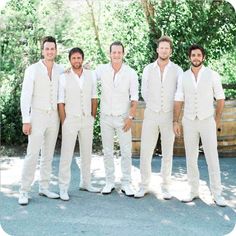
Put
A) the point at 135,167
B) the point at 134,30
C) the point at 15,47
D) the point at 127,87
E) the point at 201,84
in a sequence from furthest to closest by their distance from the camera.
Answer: the point at 15,47
the point at 134,30
the point at 135,167
the point at 127,87
the point at 201,84

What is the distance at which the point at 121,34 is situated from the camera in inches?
349

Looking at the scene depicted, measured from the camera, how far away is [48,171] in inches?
218

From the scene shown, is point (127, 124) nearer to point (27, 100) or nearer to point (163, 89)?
point (163, 89)

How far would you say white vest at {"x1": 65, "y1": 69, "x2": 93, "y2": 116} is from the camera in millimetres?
5406

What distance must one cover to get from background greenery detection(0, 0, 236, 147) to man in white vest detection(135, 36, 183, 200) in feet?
9.81

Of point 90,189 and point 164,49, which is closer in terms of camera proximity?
point 164,49

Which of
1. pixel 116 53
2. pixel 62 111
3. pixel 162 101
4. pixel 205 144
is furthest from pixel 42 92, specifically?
pixel 205 144

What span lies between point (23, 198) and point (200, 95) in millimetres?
2118

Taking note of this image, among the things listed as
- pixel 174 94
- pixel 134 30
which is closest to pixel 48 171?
pixel 174 94

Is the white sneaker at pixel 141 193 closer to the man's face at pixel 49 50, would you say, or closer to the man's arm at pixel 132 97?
the man's arm at pixel 132 97

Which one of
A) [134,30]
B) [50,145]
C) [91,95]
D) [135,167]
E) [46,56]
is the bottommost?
[135,167]

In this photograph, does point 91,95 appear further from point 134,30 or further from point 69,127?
point 134,30

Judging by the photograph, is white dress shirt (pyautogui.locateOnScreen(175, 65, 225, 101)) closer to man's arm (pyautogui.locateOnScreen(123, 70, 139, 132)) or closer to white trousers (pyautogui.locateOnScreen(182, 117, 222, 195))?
white trousers (pyautogui.locateOnScreen(182, 117, 222, 195))

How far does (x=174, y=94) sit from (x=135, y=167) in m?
2.16
